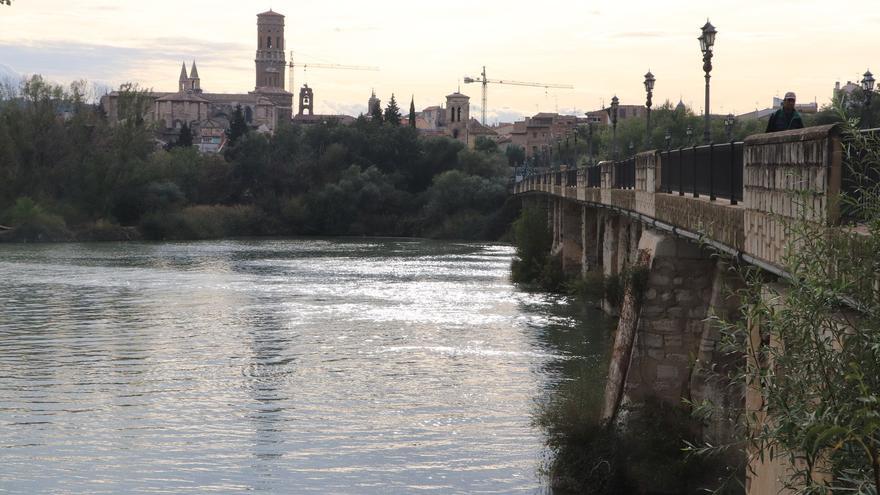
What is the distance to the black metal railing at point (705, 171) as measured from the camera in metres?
12.3

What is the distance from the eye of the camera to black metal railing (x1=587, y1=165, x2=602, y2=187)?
3203 cm

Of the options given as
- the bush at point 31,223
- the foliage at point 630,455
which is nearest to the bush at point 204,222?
the bush at point 31,223

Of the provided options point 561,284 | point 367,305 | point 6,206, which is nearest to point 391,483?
point 367,305

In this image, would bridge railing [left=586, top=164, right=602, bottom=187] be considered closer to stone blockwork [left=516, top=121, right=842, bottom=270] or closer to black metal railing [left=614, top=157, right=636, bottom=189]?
black metal railing [left=614, top=157, right=636, bottom=189]

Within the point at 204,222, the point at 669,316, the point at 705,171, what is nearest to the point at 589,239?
the point at 669,316

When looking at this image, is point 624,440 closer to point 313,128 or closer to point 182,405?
point 182,405

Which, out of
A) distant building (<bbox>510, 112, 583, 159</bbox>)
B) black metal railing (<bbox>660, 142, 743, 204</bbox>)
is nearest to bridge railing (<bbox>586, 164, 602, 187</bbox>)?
black metal railing (<bbox>660, 142, 743, 204</bbox>)

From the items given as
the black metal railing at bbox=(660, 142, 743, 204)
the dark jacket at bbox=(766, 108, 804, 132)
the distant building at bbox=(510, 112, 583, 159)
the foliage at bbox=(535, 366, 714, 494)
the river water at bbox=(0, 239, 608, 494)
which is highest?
the distant building at bbox=(510, 112, 583, 159)

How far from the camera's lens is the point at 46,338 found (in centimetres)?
2947

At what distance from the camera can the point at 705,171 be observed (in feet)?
47.3

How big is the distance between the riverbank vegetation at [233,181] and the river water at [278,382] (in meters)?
30.5

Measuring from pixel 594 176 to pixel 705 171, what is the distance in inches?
730

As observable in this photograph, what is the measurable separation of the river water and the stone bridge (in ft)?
7.01

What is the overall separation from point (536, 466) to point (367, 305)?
20693 mm
